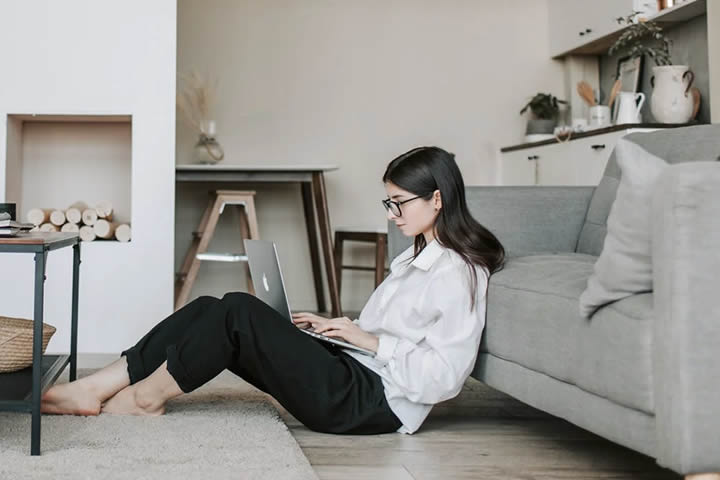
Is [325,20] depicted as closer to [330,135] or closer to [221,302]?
[330,135]

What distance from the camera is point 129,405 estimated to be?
2.33 m

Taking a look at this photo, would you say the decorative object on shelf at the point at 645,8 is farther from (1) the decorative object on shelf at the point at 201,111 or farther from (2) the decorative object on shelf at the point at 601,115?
A: (1) the decorative object on shelf at the point at 201,111

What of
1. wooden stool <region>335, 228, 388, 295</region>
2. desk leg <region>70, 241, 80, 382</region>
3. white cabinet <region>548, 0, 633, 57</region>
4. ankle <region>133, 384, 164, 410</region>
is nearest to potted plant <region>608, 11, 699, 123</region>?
white cabinet <region>548, 0, 633, 57</region>

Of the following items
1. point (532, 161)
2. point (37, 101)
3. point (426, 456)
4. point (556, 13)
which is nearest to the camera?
point (426, 456)

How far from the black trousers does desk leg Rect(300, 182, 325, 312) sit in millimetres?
2879

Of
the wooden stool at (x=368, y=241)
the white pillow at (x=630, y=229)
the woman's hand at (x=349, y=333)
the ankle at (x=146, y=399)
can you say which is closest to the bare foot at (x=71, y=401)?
the ankle at (x=146, y=399)

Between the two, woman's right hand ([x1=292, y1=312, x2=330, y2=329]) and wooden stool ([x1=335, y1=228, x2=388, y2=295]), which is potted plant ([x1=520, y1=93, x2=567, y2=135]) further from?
woman's right hand ([x1=292, y1=312, x2=330, y2=329])

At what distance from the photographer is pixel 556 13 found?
566cm

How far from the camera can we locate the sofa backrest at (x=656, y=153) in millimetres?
2500

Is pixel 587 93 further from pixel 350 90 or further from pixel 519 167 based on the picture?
pixel 350 90

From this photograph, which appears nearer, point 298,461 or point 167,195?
point 298,461

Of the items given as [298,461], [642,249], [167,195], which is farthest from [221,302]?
[167,195]

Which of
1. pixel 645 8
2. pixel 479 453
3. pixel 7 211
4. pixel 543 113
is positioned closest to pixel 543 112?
pixel 543 113

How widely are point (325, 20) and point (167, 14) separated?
6.27 ft
